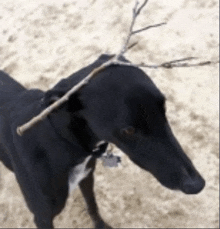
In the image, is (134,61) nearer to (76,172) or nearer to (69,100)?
(76,172)

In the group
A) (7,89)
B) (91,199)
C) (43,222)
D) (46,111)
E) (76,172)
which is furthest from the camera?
(91,199)

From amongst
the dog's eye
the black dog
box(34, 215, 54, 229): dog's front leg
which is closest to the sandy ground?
box(34, 215, 54, 229): dog's front leg

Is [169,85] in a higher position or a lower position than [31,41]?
lower

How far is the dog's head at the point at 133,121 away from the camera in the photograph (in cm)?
172

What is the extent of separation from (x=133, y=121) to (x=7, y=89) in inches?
53.7

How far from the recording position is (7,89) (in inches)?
105

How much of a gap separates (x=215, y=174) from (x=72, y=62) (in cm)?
228

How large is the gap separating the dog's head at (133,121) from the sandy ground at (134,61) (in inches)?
54.3

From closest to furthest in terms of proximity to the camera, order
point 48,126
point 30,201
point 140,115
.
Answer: point 140,115 < point 48,126 < point 30,201

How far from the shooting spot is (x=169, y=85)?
3990 mm

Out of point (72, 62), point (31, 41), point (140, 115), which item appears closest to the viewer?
point (140, 115)

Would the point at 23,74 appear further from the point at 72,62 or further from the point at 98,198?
the point at 98,198

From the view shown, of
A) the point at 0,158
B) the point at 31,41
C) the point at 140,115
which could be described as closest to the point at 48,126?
the point at 140,115

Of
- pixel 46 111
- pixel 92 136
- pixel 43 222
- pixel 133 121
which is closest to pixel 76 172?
pixel 92 136
